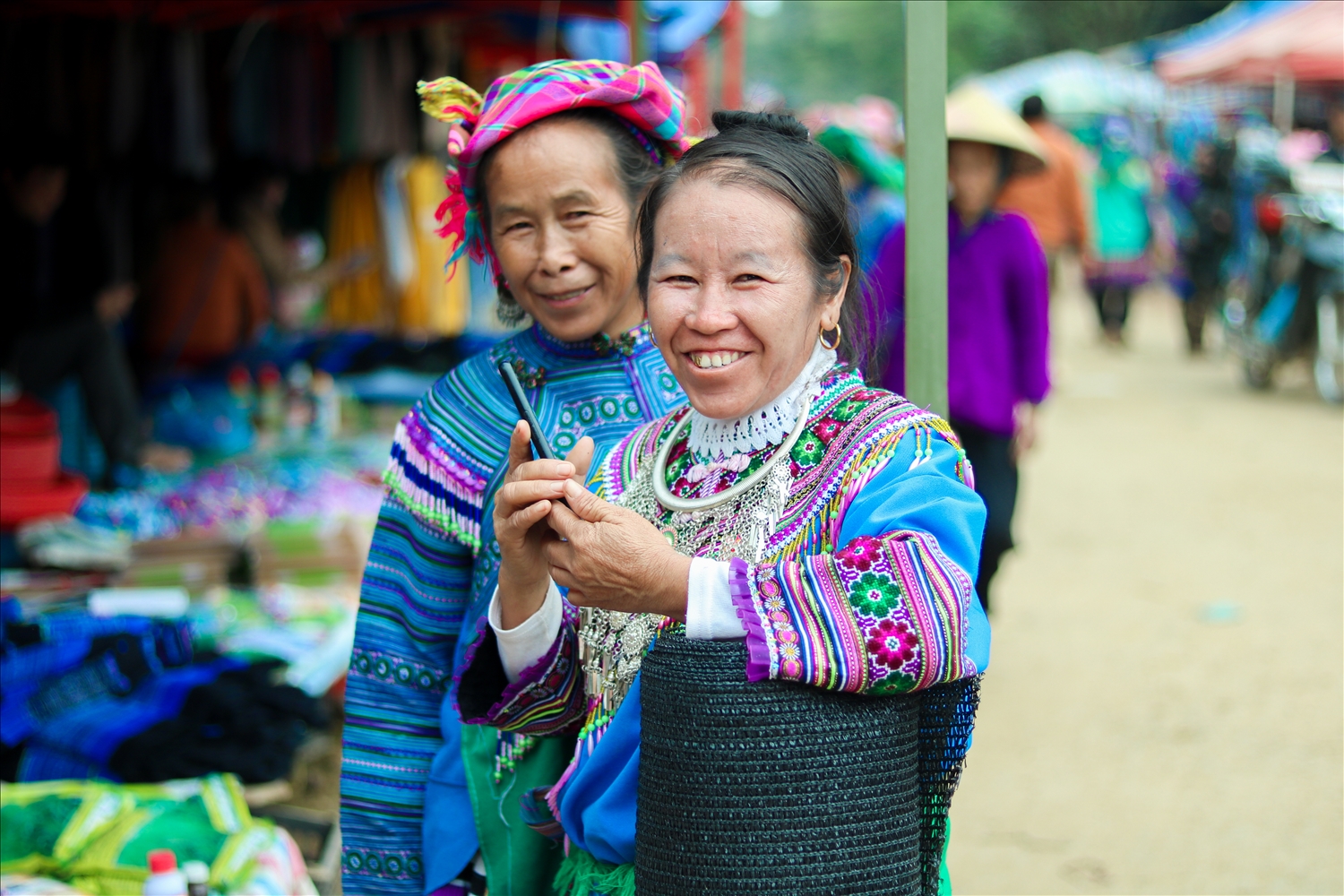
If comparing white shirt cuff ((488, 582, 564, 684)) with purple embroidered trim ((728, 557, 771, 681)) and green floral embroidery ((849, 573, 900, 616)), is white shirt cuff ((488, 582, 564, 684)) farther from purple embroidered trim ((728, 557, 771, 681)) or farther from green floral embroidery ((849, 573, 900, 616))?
green floral embroidery ((849, 573, 900, 616))

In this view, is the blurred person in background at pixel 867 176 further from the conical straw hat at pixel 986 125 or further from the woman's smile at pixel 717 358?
the woman's smile at pixel 717 358

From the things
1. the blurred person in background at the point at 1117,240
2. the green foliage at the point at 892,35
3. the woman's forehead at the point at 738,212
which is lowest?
the woman's forehead at the point at 738,212

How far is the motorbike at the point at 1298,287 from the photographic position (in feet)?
32.0

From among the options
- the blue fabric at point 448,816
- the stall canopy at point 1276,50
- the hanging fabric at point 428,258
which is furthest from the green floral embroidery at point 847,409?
the stall canopy at point 1276,50

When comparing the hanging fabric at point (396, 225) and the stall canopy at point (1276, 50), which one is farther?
the stall canopy at point (1276, 50)

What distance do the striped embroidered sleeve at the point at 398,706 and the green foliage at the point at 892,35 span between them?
26.6 metres

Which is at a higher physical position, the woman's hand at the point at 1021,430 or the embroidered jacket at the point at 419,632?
the woman's hand at the point at 1021,430

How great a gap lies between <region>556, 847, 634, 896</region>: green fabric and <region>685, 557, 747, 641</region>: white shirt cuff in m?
0.35

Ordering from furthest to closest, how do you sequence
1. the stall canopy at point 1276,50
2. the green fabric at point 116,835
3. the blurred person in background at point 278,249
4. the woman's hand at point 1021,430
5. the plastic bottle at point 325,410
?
1. the stall canopy at point 1276,50
2. the blurred person in background at point 278,249
3. the plastic bottle at point 325,410
4. the woman's hand at point 1021,430
5. the green fabric at point 116,835

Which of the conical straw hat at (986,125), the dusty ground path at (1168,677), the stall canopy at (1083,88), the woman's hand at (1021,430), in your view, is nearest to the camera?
the dusty ground path at (1168,677)

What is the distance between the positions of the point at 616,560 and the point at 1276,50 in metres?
21.7

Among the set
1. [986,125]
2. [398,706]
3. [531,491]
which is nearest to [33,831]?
[398,706]

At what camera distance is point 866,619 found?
4.05ft

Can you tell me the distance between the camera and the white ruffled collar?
58.3 inches
